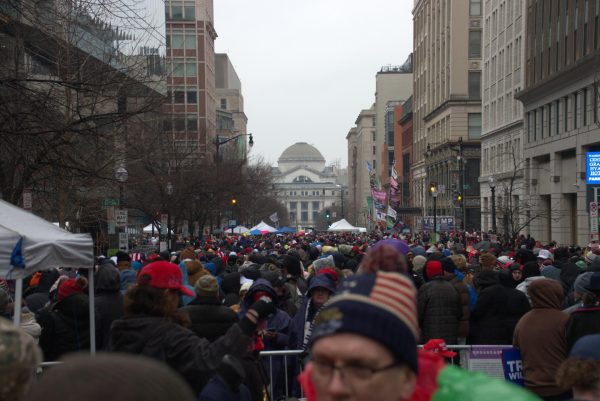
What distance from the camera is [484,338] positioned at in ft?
32.9

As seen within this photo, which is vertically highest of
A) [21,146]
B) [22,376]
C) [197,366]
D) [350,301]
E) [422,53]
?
[422,53]

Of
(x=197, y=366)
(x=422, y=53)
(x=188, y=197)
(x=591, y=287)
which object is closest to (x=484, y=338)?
(x=591, y=287)

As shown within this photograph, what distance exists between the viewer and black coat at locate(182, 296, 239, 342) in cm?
721

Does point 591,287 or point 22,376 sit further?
point 591,287

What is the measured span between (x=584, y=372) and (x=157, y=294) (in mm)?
2636

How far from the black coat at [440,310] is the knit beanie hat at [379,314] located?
746 centimetres

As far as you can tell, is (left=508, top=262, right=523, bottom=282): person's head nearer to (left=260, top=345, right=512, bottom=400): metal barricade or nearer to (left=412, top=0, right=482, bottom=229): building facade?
(left=260, top=345, right=512, bottom=400): metal barricade

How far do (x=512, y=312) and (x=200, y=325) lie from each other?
4283 millimetres

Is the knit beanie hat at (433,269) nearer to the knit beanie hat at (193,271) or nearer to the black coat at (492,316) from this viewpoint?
the black coat at (492,316)

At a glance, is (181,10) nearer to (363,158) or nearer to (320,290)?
(363,158)

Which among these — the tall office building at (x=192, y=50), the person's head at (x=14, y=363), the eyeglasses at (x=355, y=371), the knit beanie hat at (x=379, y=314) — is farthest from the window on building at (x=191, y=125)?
the eyeglasses at (x=355, y=371)

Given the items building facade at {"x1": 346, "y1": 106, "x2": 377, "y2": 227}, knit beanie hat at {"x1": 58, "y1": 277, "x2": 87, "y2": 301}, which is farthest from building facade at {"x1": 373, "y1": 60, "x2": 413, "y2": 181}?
knit beanie hat at {"x1": 58, "y1": 277, "x2": 87, "y2": 301}

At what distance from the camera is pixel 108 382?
1.79m

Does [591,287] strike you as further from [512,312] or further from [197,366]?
[197,366]
